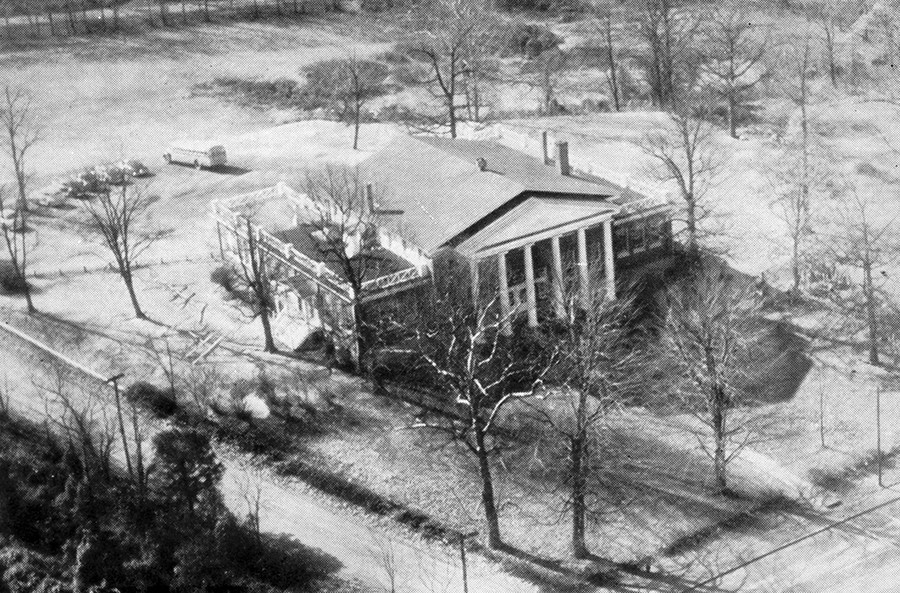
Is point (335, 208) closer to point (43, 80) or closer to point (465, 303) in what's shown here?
point (465, 303)

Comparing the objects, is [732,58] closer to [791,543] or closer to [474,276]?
[474,276]

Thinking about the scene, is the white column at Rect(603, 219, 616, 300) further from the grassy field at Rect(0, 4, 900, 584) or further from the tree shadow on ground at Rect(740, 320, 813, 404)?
the grassy field at Rect(0, 4, 900, 584)

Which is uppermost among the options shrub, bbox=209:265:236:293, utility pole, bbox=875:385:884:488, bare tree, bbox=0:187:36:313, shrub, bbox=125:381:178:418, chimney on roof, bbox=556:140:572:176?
chimney on roof, bbox=556:140:572:176

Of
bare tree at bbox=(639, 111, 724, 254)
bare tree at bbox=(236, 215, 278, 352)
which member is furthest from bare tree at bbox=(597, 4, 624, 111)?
bare tree at bbox=(236, 215, 278, 352)

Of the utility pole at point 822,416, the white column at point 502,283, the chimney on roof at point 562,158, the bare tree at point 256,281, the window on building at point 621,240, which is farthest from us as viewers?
the chimney on roof at point 562,158

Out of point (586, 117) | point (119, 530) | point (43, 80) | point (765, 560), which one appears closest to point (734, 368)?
point (765, 560)

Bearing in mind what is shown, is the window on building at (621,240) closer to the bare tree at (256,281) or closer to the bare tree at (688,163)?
the bare tree at (688,163)

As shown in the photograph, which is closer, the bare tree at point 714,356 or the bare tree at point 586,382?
the bare tree at point 586,382

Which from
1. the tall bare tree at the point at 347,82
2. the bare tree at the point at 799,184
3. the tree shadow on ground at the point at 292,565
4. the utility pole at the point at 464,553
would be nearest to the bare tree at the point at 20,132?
the tall bare tree at the point at 347,82

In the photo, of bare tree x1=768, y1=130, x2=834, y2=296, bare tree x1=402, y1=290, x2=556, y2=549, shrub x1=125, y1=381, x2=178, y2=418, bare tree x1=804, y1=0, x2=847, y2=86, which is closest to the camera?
bare tree x1=402, y1=290, x2=556, y2=549
